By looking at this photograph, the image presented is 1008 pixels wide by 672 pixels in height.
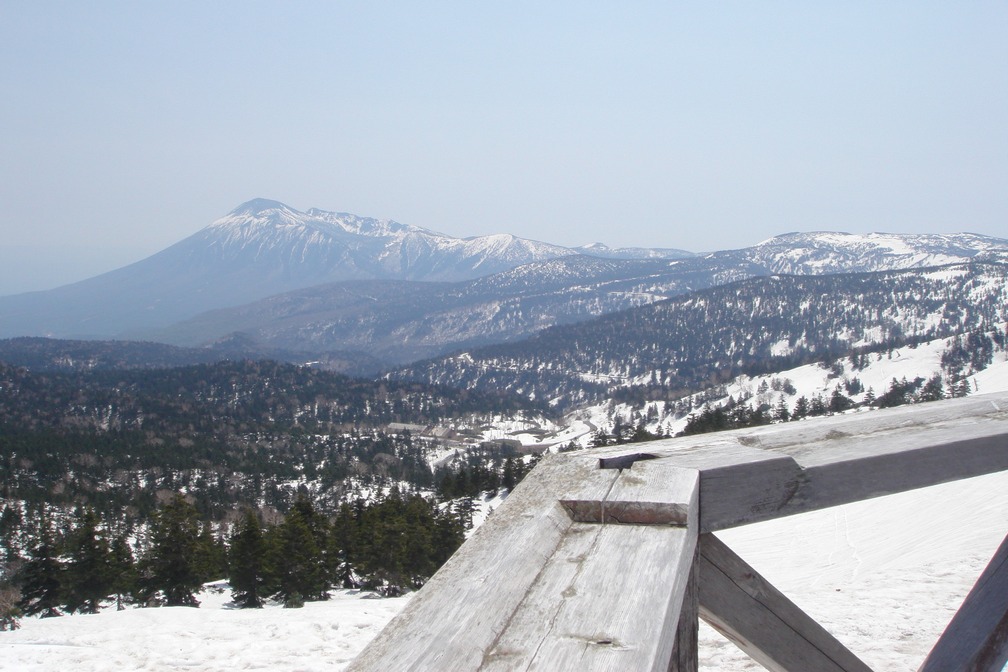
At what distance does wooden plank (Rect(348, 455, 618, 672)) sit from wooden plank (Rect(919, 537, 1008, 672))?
1.68 metres

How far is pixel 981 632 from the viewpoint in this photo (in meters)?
2.51

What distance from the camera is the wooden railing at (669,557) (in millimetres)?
1147

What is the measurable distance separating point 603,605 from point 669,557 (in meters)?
0.27

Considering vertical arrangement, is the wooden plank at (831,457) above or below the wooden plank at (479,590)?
below

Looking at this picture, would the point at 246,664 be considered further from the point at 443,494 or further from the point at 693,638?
the point at 443,494

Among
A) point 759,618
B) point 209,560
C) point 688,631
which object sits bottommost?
point 209,560

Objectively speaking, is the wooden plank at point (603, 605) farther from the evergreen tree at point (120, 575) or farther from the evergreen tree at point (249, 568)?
the evergreen tree at point (120, 575)

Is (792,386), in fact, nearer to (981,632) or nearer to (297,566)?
(297,566)

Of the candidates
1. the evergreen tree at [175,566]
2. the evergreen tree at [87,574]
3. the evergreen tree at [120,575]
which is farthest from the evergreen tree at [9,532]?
the evergreen tree at [175,566]

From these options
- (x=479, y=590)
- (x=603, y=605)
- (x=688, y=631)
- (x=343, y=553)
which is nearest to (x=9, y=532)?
(x=343, y=553)

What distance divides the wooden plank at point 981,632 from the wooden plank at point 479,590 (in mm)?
1680

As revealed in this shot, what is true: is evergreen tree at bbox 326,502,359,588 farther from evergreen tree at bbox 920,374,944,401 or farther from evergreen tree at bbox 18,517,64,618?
evergreen tree at bbox 920,374,944,401

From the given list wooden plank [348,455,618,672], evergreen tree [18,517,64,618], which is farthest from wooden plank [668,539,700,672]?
evergreen tree [18,517,64,618]

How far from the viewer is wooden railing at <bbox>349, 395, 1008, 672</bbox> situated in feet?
3.76
